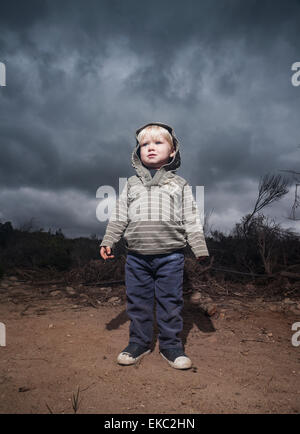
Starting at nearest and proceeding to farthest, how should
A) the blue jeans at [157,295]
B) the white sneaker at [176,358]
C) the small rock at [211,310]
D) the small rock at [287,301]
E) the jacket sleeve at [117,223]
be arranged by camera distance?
the white sneaker at [176,358] < the blue jeans at [157,295] < the jacket sleeve at [117,223] < the small rock at [211,310] < the small rock at [287,301]

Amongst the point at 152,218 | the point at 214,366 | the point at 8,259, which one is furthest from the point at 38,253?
the point at 214,366

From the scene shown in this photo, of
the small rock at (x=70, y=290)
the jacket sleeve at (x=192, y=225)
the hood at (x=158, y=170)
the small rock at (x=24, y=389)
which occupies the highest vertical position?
the hood at (x=158, y=170)

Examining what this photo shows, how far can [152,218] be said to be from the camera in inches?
93.9

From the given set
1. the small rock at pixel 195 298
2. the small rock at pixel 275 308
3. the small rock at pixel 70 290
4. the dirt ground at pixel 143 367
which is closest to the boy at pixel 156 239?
the dirt ground at pixel 143 367

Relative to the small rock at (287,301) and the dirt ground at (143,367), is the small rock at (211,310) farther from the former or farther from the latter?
the small rock at (287,301)

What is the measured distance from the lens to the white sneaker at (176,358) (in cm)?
200

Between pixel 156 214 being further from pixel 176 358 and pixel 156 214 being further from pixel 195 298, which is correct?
pixel 195 298

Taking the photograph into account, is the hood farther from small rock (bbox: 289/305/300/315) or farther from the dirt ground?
small rock (bbox: 289/305/300/315)

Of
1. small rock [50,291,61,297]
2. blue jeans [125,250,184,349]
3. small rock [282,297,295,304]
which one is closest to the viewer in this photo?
blue jeans [125,250,184,349]

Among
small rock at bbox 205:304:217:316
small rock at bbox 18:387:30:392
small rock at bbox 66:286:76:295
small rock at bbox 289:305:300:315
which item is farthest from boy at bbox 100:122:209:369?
small rock at bbox 66:286:76:295

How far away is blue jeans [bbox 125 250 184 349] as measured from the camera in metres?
2.32

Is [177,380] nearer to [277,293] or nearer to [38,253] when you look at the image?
[277,293]

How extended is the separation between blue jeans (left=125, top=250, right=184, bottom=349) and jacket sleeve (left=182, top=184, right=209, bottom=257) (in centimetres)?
17

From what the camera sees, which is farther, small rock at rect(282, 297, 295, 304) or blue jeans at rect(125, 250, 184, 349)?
small rock at rect(282, 297, 295, 304)
